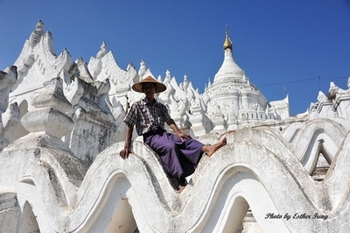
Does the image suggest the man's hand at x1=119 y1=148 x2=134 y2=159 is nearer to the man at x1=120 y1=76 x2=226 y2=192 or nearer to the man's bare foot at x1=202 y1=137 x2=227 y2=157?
the man at x1=120 y1=76 x2=226 y2=192

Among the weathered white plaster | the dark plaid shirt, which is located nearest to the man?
the dark plaid shirt

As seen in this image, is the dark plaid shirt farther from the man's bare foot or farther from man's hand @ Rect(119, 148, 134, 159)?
the man's bare foot

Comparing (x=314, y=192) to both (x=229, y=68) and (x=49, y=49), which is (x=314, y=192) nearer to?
(x=49, y=49)

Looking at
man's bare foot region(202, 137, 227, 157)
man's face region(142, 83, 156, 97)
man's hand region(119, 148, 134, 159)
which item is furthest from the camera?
man's face region(142, 83, 156, 97)

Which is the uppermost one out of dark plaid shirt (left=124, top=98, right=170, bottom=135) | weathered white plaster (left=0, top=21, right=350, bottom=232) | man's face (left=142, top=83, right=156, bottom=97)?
man's face (left=142, top=83, right=156, bottom=97)

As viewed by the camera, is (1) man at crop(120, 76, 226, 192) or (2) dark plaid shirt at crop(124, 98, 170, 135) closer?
(1) man at crop(120, 76, 226, 192)

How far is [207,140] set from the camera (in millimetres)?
5895

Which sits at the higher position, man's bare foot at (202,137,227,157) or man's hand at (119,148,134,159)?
man's bare foot at (202,137,227,157)

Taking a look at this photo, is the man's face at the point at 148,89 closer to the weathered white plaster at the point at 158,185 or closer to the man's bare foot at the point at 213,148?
the weathered white plaster at the point at 158,185

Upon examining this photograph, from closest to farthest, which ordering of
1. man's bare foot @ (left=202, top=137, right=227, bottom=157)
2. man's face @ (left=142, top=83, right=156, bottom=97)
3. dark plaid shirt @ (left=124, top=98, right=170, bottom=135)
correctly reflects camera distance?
man's bare foot @ (left=202, top=137, right=227, bottom=157)
dark plaid shirt @ (left=124, top=98, right=170, bottom=135)
man's face @ (left=142, top=83, right=156, bottom=97)

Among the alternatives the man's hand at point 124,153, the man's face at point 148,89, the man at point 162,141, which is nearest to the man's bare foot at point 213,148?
the man at point 162,141

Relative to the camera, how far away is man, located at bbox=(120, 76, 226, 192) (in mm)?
2711

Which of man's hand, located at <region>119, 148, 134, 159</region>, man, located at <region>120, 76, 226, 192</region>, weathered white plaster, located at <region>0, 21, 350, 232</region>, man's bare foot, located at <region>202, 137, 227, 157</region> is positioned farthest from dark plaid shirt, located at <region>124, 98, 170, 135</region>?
man's bare foot, located at <region>202, 137, 227, 157</region>

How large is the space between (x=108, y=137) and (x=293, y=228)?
7388 millimetres
